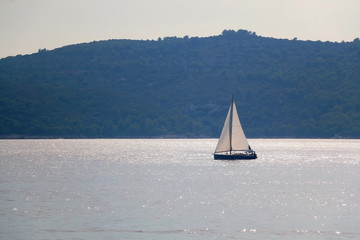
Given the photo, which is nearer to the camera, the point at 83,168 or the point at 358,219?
the point at 358,219

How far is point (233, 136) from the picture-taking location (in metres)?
130

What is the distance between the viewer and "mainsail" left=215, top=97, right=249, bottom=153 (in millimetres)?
129500

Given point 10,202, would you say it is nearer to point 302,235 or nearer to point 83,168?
point 302,235

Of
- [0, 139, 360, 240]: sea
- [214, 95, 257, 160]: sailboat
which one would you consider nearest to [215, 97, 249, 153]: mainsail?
[214, 95, 257, 160]: sailboat

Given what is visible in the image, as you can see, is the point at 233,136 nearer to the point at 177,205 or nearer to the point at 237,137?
the point at 237,137

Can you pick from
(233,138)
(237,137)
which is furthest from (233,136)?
(237,137)

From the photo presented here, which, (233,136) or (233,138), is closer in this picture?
(233,136)

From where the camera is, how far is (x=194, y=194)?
7931 cm

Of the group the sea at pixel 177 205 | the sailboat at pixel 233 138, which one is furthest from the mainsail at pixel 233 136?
the sea at pixel 177 205

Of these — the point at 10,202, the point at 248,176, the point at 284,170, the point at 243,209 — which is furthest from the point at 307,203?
the point at 284,170

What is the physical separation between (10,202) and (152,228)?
1867cm

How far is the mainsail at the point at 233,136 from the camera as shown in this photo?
129500 millimetres

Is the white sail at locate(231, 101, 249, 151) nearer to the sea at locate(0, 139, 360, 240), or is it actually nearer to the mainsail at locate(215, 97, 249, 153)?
the mainsail at locate(215, 97, 249, 153)

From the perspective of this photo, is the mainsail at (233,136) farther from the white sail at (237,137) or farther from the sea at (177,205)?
the sea at (177,205)
